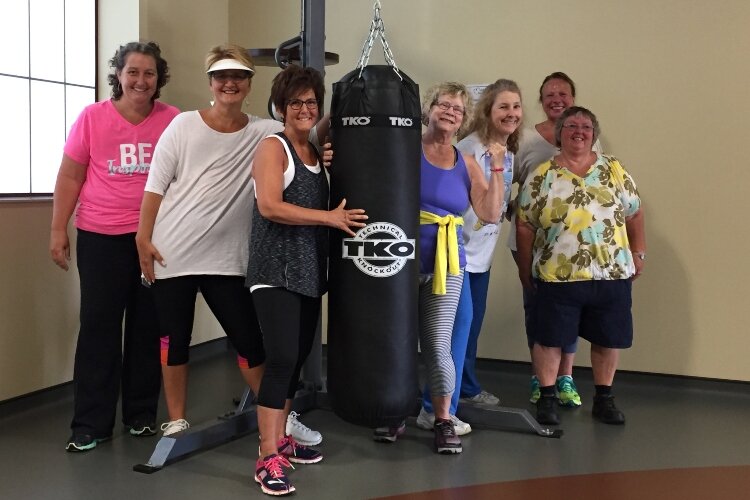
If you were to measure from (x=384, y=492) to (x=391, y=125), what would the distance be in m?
1.22

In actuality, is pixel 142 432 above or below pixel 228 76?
below

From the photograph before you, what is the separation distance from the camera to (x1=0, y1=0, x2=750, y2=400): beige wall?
4.34 m

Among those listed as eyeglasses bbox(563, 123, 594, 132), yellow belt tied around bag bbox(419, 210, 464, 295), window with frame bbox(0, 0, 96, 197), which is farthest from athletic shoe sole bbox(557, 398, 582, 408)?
window with frame bbox(0, 0, 96, 197)

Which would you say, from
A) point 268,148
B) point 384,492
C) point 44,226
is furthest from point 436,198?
point 44,226

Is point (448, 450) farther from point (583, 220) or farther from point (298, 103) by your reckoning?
point (298, 103)

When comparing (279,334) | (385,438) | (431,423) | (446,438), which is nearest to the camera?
(279,334)

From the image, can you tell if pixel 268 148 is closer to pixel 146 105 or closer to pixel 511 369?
pixel 146 105

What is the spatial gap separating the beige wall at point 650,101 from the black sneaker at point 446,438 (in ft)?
4.99

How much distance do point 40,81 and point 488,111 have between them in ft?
6.73

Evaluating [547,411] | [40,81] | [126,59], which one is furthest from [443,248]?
[40,81]

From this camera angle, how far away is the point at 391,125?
116 inches

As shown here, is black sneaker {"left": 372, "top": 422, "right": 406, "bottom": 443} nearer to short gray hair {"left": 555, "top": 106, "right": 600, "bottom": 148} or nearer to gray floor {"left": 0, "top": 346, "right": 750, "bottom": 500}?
gray floor {"left": 0, "top": 346, "right": 750, "bottom": 500}

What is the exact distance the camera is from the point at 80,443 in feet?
→ 10.8

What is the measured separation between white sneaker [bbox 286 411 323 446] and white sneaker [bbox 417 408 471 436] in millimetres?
464
